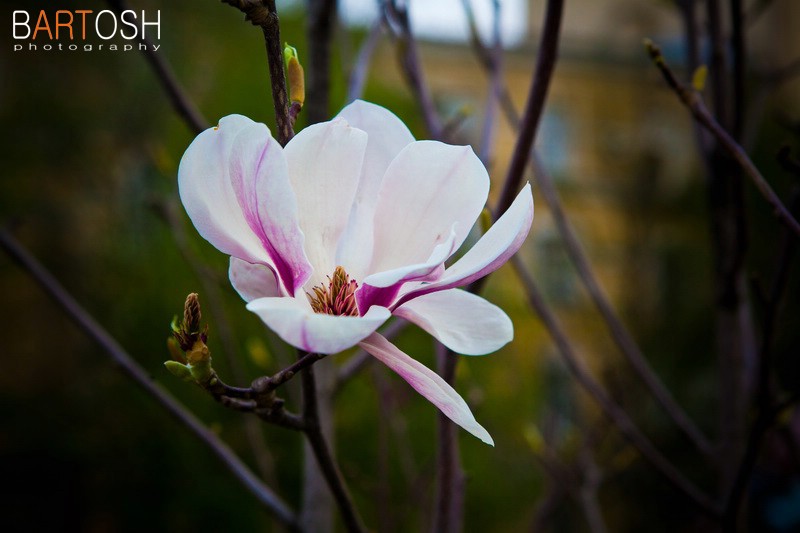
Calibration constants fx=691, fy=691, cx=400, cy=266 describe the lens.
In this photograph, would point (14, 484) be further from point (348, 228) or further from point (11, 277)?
point (348, 228)

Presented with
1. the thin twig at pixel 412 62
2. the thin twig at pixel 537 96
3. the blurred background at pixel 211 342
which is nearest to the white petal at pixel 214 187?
the thin twig at pixel 537 96

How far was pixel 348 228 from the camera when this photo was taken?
365 mm

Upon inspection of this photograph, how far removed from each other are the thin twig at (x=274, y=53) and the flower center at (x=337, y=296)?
79 mm

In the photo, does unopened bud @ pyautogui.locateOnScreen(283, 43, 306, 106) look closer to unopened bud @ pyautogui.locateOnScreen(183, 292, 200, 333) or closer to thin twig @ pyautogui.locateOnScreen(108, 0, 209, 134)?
unopened bud @ pyautogui.locateOnScreen(183, 292, 200, 333)

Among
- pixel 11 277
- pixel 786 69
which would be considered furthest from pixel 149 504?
pixel 786 69

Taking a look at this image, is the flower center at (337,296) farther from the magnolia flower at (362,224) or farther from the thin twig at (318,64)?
the thin twig at (318,64)

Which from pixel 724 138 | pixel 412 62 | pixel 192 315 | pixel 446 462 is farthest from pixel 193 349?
pixel 412 62

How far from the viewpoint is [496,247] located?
323 millimetres

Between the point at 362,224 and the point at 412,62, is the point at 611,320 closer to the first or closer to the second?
the point at 412,62

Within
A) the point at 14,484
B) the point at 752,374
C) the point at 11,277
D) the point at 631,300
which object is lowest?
the point at 14,484

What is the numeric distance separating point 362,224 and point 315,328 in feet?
0.36

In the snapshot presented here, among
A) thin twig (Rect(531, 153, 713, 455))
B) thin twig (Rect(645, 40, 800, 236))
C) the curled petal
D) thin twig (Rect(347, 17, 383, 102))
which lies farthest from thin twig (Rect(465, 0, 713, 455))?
the curled petal

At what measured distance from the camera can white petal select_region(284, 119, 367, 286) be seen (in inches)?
13.6

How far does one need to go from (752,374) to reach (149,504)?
2232 mm
